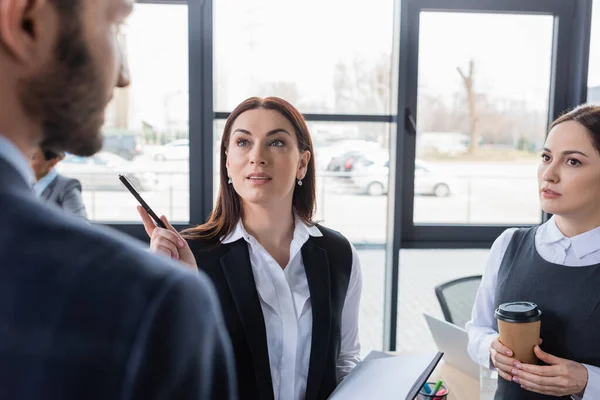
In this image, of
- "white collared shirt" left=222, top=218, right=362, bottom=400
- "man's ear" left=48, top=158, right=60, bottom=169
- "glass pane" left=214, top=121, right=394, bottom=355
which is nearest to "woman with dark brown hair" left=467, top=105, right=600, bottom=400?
"white collared shirt" left=222, top=218, right=362, bottom=400

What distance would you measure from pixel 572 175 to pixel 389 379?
84cm

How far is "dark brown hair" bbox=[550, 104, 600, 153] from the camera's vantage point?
155cm

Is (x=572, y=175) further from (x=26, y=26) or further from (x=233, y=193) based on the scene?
(x=26, y=26)

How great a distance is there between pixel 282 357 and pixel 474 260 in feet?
7.45

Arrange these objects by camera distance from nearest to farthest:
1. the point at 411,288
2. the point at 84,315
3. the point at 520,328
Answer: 1. the point at 84,315
2. the point at 520,328
3. the point at 411,288

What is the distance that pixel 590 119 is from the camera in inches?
62.4

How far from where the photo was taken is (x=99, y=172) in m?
2.93

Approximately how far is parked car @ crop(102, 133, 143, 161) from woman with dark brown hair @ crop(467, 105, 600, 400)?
6.66ft

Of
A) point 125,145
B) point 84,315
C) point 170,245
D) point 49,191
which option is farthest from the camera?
point 125,145

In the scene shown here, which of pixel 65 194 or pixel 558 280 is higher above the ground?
pixel 65 194

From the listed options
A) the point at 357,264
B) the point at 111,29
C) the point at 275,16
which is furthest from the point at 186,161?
the point at 111,29

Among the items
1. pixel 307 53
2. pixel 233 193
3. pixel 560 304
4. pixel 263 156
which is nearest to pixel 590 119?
pixel 560 304

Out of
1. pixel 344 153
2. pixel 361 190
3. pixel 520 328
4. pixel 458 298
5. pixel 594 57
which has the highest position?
pixel 594 57

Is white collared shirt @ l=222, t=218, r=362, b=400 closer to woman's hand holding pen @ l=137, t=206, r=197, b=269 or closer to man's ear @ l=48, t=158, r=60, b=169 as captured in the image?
woman's hand holding pen @ l=137, t=206, r=197, b=269
